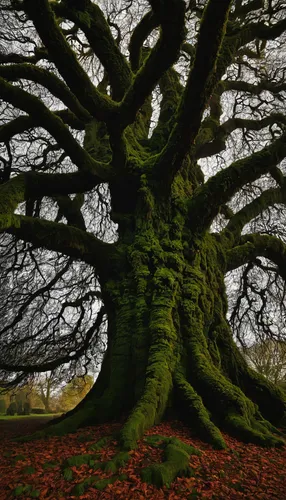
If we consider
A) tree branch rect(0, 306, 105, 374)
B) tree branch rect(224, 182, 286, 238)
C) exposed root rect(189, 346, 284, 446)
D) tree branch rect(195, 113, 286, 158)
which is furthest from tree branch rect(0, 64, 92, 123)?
tree branch rect(0, 306, 105, 374)

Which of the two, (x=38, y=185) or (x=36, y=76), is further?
(x=38, y=185)

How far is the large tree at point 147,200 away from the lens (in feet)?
12.3

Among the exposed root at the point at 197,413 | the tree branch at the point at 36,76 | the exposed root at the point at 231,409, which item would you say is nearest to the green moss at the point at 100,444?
the exposed root at the point at 197,413

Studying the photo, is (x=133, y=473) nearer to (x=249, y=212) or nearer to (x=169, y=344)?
(x=169, y=344)

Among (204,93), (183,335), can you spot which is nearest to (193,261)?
(183,335)

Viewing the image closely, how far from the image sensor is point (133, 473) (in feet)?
8.37

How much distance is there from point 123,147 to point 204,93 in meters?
1.61

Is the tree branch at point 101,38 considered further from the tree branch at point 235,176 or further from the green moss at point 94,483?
the green moss at point 94,483

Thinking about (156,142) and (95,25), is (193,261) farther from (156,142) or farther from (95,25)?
(95,25)

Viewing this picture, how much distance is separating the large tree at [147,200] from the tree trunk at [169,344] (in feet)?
0.07

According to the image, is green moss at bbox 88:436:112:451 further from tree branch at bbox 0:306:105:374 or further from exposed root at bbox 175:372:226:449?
tree branch at bbox 0:306:105:374

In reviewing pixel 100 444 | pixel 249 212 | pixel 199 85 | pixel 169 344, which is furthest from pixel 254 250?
pixel 100 444

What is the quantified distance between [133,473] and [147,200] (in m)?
4.02

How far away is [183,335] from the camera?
4.61 metres
